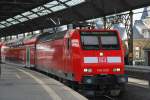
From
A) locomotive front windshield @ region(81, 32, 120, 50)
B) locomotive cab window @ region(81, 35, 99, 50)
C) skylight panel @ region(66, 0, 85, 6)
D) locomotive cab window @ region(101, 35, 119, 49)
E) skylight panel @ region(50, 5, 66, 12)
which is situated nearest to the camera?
locomotive cab window @ region(81, 35, 99, 50)

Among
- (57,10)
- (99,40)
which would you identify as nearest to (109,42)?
(99,40)

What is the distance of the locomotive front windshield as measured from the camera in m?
20.1

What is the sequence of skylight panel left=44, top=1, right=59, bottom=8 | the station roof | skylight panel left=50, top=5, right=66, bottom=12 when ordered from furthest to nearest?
skylight panel left=50, top=5, right=66, bottom=12, skylight panel left=44, top=1, right=59, bottom=8, the station roof

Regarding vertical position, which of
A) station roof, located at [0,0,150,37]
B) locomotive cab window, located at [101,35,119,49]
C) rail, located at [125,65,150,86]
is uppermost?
station roof, located at [0,0,150,37]

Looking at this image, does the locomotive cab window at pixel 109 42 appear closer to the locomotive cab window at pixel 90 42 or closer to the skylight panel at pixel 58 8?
the locomotive cab window at pixel 90 42

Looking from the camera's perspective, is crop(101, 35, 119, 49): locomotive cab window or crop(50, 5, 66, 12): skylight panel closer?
crop(101, 35, 119, 49): locomotive cab window


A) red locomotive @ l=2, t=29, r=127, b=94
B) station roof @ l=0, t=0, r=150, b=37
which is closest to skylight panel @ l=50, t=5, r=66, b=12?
station roof @ l=0, t=0, r=150, b=37

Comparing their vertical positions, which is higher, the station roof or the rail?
the station roof

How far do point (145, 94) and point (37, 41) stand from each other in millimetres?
14218

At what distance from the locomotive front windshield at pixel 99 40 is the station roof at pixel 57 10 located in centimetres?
1279

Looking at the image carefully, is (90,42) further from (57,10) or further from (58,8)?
(57,10)

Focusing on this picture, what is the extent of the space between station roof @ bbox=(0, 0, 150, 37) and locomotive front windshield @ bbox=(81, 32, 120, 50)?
41.9ft

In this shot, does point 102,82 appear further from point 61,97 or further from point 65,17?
point 65,17

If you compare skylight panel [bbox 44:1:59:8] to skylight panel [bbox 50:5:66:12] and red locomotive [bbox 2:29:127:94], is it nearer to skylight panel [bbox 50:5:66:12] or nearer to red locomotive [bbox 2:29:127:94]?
skylight panel [bbox 50:5:66:12]
